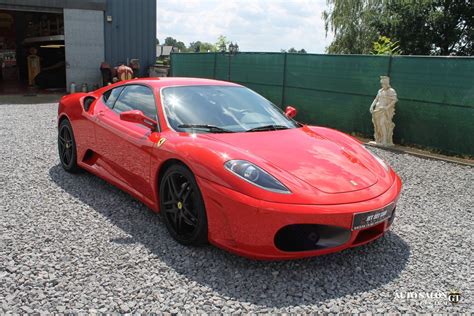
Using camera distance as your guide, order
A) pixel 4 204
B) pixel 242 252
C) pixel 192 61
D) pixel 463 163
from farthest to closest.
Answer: pixel 192 61 → pixel 463 163 → pixel 4 204 → pixel 242 252

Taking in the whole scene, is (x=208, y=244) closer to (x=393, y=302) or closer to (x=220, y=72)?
(x=393, y=302)

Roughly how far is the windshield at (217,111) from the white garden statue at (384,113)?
4.21m

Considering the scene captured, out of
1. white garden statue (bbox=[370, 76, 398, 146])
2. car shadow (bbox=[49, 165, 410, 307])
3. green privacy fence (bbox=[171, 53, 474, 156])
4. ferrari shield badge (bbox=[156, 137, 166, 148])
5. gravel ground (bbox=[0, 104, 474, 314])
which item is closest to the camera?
gravel ground (bbox=[0, 104, 474, 314])

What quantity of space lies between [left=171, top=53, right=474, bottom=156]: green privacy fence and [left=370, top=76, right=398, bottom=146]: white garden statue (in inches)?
18.7

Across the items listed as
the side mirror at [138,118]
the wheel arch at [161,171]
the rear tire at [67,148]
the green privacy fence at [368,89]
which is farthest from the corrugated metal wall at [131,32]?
the wheel arch at [161,171]

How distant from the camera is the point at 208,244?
125 inches

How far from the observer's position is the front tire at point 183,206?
9.64 ft

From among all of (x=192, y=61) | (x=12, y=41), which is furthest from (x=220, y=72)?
(x=12, y=41)

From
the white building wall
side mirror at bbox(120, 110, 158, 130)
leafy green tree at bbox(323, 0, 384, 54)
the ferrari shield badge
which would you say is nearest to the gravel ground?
the ferrari shield badge

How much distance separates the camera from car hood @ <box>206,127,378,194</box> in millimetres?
2887

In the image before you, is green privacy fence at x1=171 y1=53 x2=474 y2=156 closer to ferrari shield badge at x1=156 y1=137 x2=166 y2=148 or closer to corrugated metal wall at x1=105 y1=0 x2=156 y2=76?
ferrari shield badge at x1=156 y1=137 x2=166 y2=148

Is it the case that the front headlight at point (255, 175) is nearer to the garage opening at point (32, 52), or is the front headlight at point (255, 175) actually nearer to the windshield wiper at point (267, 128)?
the windshield wiper at point (267, 128)

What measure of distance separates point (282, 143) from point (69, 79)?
1584cm

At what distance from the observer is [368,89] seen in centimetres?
A: 869
